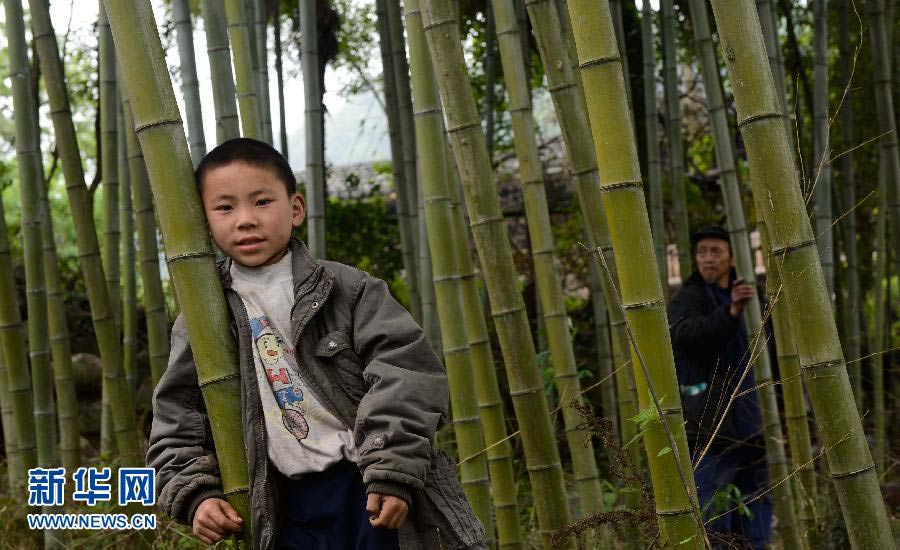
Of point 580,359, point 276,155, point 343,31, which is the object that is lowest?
point 580,359

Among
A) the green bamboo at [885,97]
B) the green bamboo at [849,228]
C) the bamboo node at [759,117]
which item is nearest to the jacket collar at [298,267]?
the bamboo node at [759,117]

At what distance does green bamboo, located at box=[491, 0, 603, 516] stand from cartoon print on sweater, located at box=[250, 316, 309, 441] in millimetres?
1126

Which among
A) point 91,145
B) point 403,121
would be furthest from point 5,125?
point 403,121

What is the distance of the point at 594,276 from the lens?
14.7 feet

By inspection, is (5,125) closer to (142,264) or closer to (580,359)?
(580,359)

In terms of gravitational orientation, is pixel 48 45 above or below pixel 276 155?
above

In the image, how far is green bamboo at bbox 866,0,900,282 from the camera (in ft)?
13.0

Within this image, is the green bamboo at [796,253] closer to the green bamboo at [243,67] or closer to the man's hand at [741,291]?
the green bamboo at [243,67]

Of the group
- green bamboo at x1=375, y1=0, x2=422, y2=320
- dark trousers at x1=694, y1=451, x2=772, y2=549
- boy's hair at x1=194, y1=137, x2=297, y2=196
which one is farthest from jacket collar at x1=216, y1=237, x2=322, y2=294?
green bamboo at x1=375, y1=0, x2=422, y2=320

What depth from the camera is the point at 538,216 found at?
2803 mm

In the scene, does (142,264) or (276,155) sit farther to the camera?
(142,264)

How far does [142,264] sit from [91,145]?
11218 millimetres

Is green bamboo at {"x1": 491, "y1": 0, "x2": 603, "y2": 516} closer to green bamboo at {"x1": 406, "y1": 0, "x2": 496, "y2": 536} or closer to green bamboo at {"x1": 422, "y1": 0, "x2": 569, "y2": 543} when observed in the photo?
green bamboo at {"x1": 422, "y1": 0, "x2": 569, "y2": 543}

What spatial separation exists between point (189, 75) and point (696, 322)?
72.6 inches
